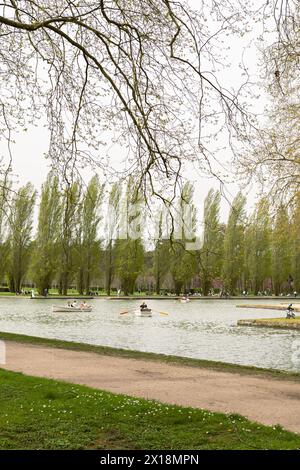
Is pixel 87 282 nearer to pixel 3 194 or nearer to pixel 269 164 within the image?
pixel 269 164

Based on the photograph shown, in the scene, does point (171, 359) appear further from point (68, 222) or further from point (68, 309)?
point (68, 309)

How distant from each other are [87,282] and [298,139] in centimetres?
4920

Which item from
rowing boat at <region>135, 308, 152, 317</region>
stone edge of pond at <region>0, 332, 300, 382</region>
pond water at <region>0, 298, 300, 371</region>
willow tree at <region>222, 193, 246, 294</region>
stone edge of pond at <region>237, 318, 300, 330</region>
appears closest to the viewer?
willow tree at <region>222, 193, 246, 294</region>

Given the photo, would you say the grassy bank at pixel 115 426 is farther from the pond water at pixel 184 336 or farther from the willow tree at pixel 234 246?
the pond water at pixel 184 336

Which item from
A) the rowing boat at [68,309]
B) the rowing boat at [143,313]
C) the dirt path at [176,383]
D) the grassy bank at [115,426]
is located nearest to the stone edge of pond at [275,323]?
the rowing boat at [143,313]

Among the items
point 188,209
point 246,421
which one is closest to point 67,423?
point 246,421

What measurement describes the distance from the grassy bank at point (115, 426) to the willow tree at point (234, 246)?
6.53 ft

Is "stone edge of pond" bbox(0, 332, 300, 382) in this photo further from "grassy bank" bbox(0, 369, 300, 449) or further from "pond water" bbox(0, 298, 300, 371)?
"grassy bank" bbox(0, 369, 300, 449)

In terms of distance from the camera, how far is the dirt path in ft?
27.1

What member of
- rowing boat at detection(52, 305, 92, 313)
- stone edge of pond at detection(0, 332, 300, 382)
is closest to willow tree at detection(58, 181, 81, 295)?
stone edge of pond at detection(0, 332, 300, 382)

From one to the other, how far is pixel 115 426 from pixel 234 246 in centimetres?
4601

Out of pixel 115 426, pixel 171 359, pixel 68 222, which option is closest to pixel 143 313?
pixel 171 359

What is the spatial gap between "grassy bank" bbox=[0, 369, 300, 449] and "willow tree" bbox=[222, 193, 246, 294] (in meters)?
1.99

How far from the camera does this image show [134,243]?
24.3ft
